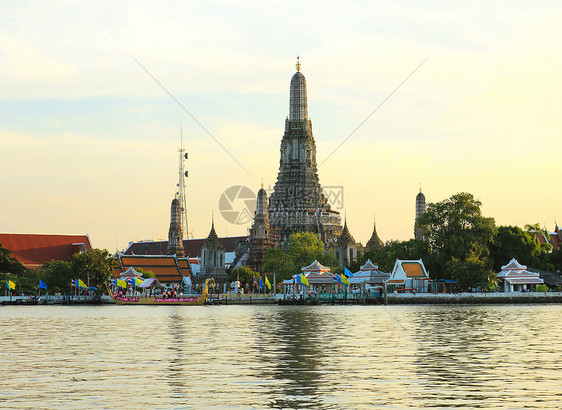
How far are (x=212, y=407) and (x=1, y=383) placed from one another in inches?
250

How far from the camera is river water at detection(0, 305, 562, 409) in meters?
18.3

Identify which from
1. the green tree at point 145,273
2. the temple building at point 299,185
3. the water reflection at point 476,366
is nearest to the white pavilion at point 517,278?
the water reflection at point 476,366

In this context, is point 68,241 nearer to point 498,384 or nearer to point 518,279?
point 518,279

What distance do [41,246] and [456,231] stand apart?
81.9 metres

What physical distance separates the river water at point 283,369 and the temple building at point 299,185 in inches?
4199

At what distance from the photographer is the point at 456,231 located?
298ft

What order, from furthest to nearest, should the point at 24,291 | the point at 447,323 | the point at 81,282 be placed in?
the point at 24,291 < the point at 81,282 < the point at 447,323

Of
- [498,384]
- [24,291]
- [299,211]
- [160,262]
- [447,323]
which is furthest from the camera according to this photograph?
[299,211]

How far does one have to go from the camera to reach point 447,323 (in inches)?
1863

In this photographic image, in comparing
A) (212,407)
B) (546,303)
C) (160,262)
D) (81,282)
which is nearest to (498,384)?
(212,407)

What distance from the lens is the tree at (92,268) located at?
100688 mm

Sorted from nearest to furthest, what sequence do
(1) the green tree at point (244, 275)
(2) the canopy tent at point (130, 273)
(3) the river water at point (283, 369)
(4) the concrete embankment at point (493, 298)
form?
(3) the river water at point (283, 369), (4) the concrete embankment at point (493, 298), (2) the canopy tent at point (130, 273), (1) the green tree at point (244, 275)

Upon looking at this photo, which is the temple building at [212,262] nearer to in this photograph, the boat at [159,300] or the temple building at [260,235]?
the temple building at [260,235]

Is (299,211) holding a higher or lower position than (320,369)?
higher
